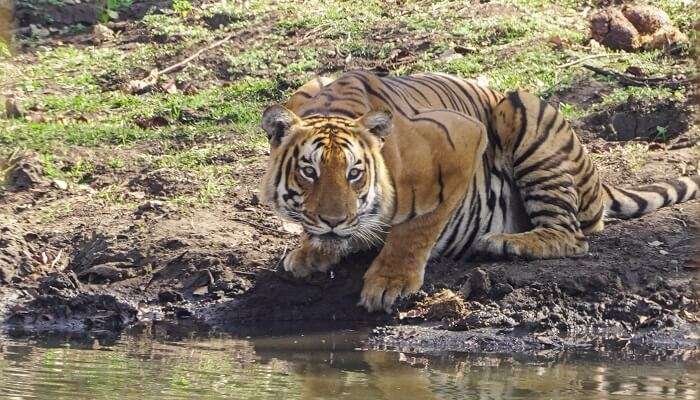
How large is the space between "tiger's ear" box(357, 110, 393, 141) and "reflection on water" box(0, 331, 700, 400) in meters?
0.97

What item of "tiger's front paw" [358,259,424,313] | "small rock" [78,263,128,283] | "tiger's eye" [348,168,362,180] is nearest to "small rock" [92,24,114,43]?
"small rock" [78,263,128,283]

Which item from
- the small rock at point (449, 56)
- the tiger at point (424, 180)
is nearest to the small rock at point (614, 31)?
the small rock at point (449, 56)

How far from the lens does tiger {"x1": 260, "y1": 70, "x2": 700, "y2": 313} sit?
587cm

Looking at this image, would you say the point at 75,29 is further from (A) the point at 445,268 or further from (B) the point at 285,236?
(A) the point at 445,268

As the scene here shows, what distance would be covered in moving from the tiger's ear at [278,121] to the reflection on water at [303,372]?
3.18ft

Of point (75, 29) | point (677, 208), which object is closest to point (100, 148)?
point (75, 29)

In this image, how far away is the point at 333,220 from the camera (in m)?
5.70

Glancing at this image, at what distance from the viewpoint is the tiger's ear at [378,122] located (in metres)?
5.91

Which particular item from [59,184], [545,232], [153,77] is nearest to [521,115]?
[545,232]

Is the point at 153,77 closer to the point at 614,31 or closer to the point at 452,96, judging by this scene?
the point at 614,31

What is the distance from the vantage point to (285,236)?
24.1ft

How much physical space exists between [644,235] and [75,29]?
633 centimetres

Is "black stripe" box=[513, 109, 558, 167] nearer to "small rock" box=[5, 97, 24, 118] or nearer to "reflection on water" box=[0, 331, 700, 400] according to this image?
"reflection on water" box=[0, 331, 700, 400]

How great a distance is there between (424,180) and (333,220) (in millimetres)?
707
